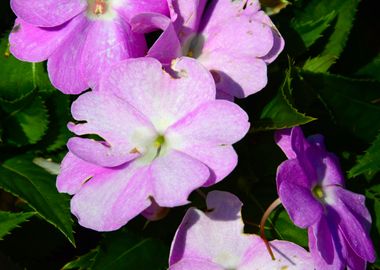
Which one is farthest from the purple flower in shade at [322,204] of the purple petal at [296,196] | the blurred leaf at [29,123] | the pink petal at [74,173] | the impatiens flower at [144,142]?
the blurred leaf at [29,123]

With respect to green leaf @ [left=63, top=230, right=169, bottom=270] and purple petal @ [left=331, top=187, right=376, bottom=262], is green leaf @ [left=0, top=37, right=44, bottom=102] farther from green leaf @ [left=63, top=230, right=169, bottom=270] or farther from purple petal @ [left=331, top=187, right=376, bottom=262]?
purple petal @ [left=331, top=187, right=376, bottom=262]

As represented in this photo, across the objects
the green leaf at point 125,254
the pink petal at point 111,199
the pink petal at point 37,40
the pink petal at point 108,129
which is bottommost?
the green leaf at point 125,254

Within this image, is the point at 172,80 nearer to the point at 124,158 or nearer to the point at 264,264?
the point at 124,158

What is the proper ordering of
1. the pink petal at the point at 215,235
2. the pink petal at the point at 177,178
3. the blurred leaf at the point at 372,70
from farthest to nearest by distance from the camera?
the blurred leaf at the point at 372,70
the pink petal at the point at 215,235
the pink petal at the point at 177,178

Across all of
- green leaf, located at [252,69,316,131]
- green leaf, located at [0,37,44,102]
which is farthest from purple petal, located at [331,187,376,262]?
green leaf, located at [0,37,44,102]

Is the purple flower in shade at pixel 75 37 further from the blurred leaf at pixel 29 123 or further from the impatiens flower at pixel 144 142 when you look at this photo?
the blurred leaf at pixel 29 123

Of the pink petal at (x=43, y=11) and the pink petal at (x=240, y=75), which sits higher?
the pink petal at (x=43, y=11)

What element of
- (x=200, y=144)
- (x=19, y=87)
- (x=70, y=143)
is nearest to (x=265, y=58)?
(x=200, y=144)
